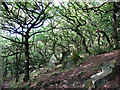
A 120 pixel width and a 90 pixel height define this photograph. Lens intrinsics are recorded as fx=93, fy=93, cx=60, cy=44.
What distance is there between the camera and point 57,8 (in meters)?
9.43

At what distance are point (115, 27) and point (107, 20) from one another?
2.21 metres

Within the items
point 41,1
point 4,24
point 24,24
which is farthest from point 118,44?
point 4,24

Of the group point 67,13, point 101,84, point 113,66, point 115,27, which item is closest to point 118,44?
point 115,27

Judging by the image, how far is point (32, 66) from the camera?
69.8 ft

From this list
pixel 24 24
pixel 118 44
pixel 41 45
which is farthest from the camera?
pixel 41 45

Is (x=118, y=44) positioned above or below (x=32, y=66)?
above

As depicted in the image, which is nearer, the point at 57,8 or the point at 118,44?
the point at 118,44

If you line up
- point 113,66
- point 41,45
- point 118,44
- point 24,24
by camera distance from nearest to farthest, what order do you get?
point 113,66
point 118,44
point 24,24
point 41,45

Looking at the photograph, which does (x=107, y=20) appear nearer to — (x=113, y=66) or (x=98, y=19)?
(x=98, y=19)

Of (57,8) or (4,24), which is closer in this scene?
(4,24)

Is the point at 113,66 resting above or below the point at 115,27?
below

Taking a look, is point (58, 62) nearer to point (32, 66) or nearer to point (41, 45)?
point (41, 45)

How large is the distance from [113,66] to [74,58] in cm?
628

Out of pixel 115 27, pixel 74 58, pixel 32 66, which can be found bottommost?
pixel 32 66
